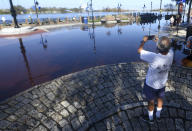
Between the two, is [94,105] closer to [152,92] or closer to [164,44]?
[152,92]

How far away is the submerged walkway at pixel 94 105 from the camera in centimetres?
313

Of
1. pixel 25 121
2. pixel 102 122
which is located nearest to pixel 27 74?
pixel 25 121

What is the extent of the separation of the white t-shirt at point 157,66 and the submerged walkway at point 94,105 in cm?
107

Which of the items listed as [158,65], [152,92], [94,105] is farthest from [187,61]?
[94,105]

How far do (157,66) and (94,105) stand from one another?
6.47ft

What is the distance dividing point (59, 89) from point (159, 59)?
3.06m

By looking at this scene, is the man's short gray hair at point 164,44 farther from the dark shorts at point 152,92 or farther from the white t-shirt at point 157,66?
the dark shorts at point 152,92

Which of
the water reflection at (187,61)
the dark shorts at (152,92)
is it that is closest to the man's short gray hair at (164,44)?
the dark shorts at (152,92)

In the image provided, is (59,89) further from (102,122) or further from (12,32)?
(12,32)

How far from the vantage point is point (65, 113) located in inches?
137

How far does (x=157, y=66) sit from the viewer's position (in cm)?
259

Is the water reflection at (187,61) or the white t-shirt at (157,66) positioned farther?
the water reflection at (187,61)

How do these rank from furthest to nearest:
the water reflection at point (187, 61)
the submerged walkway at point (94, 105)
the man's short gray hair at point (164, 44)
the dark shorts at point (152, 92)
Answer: the water reflection at point (187, 61) < the submerged walkway at point (94, 105) < the dark shorts at point (152, 92) < the man's short gray hair at point (164, 44)

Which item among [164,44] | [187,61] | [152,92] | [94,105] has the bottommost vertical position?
[94,105]
